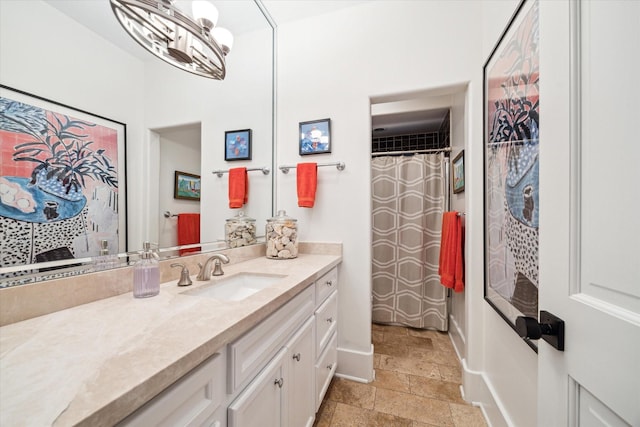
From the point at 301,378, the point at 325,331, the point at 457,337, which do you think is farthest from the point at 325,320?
the point at 457,337

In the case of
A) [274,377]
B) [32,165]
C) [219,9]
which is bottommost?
[274,377]

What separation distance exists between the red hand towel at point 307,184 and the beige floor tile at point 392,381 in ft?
4.23

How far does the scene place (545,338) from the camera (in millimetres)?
545

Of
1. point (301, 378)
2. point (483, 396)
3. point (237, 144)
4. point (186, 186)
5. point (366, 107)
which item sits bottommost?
point (483, 396)

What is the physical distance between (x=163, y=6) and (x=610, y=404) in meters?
1.59

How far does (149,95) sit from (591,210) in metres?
1.43

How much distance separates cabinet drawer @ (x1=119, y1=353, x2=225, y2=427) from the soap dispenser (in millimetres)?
431

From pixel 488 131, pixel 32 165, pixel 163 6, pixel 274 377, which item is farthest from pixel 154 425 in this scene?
pixel 488 131

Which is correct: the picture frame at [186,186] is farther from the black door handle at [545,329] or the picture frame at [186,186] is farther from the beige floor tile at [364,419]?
the beige floor tile at [364,419]

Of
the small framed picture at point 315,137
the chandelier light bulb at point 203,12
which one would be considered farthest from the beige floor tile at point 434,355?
the chandelier light bulb at point 203,12

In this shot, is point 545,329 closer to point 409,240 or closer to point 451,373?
point 451,373

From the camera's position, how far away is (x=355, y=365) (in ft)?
5.46

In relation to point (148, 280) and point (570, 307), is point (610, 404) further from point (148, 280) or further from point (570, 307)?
point (148, 280)

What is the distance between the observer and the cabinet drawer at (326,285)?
1274mm
